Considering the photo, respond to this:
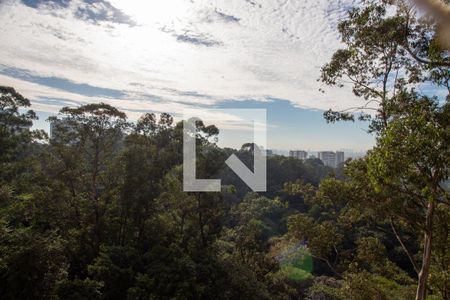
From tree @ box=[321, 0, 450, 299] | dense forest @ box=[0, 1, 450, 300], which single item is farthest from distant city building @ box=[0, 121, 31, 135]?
tree @ box=[321, 0, 450, 299]

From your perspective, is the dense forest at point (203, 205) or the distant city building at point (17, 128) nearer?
the dense forest at point (203, 205)

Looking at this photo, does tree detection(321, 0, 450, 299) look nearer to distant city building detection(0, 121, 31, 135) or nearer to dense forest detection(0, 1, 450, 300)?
dense forest detection(0, 1, 450, 300)

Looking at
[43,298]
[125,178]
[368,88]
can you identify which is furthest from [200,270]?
[368,88]

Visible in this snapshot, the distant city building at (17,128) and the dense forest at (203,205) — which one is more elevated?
the distant city building at (17,128)

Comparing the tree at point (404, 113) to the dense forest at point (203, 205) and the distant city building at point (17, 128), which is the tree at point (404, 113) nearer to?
the dense forest at point (203, 205)

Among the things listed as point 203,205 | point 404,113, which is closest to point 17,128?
point 203,205

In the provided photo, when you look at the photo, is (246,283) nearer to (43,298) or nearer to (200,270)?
(200,270)

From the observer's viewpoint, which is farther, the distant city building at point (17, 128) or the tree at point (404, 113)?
the distant city building at point (17, 128)

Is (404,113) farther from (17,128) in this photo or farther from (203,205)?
(17,128)

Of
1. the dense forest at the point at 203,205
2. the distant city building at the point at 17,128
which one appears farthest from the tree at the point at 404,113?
the distant city building at the point at 17,128
